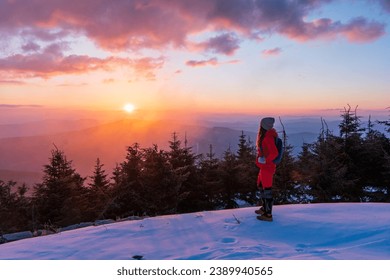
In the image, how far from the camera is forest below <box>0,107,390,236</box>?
58.9 feet

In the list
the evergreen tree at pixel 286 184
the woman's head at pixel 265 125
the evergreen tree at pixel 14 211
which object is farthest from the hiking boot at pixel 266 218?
the evergreen tree at pixel 14 211

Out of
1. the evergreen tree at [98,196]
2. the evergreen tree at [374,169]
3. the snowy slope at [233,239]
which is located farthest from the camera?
the evergreen tree at [374,169]

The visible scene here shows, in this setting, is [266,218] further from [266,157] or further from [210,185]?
[210,185]

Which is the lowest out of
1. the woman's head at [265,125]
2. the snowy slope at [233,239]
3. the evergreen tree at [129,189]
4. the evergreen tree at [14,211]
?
the evergreen tree at [14,211]

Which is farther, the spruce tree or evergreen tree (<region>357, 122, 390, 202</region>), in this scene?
the spruce tree

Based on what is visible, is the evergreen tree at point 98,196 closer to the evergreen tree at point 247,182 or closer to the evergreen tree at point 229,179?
the evergreen tree at point 229,179

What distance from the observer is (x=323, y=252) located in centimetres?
508

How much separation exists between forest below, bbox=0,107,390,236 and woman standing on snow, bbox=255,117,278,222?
10443 mm

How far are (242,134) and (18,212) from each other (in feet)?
73.8

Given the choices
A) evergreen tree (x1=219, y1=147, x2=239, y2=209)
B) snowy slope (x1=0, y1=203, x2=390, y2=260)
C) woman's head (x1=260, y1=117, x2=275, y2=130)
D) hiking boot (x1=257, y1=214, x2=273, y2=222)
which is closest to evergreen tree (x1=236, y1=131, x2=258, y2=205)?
evergreen tree (x1=219, y1=147, x2=239, y2=209)

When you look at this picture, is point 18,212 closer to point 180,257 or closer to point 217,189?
point 217,189

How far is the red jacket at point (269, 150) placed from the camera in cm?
715

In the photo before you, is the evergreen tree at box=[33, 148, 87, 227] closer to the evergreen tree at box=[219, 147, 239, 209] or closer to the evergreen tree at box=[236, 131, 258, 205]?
the evergreen tree at box=[219, 147, 239, 209]

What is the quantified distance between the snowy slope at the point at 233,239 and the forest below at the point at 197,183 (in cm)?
1012
